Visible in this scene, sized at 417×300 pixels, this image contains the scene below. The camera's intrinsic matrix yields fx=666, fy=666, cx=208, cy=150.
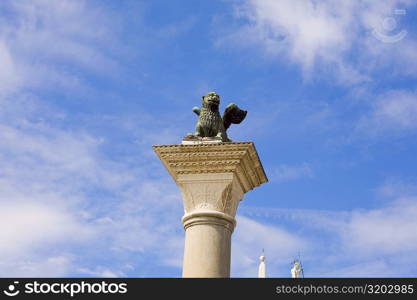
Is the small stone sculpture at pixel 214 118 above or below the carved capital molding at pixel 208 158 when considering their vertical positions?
above

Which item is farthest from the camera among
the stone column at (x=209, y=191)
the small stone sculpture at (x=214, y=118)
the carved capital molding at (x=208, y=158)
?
the small stone sculpture at (x=214, y=118)

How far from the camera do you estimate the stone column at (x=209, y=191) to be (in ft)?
34.2

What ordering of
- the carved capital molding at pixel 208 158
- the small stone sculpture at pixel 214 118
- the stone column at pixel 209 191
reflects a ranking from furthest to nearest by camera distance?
1. the small stone sculpture at pixel 214 118
2. the carved capital molding at pixel 208 158
3. the stone column at pixel 209 191

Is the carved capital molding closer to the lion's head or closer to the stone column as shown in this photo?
the stone column

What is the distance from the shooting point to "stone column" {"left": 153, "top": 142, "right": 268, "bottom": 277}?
34.2ft

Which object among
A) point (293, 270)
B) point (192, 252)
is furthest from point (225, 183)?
point (293, 270)

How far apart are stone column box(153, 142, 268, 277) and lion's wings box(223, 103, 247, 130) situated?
101 cm

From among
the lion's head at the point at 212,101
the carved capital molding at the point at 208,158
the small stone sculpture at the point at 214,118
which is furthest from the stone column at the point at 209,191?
the lion's head at the point at 212,101

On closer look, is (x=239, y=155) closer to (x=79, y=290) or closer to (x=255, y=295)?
(x=255, y=295)

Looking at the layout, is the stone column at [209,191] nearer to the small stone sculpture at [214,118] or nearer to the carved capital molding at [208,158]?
the carved capital molding at [208,158]

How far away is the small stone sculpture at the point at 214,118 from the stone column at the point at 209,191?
0.45 metres

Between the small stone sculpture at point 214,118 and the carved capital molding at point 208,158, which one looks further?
the small stone sculpture at point 214,118

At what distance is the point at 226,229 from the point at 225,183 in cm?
76

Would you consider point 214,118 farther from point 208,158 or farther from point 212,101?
point 208,158
